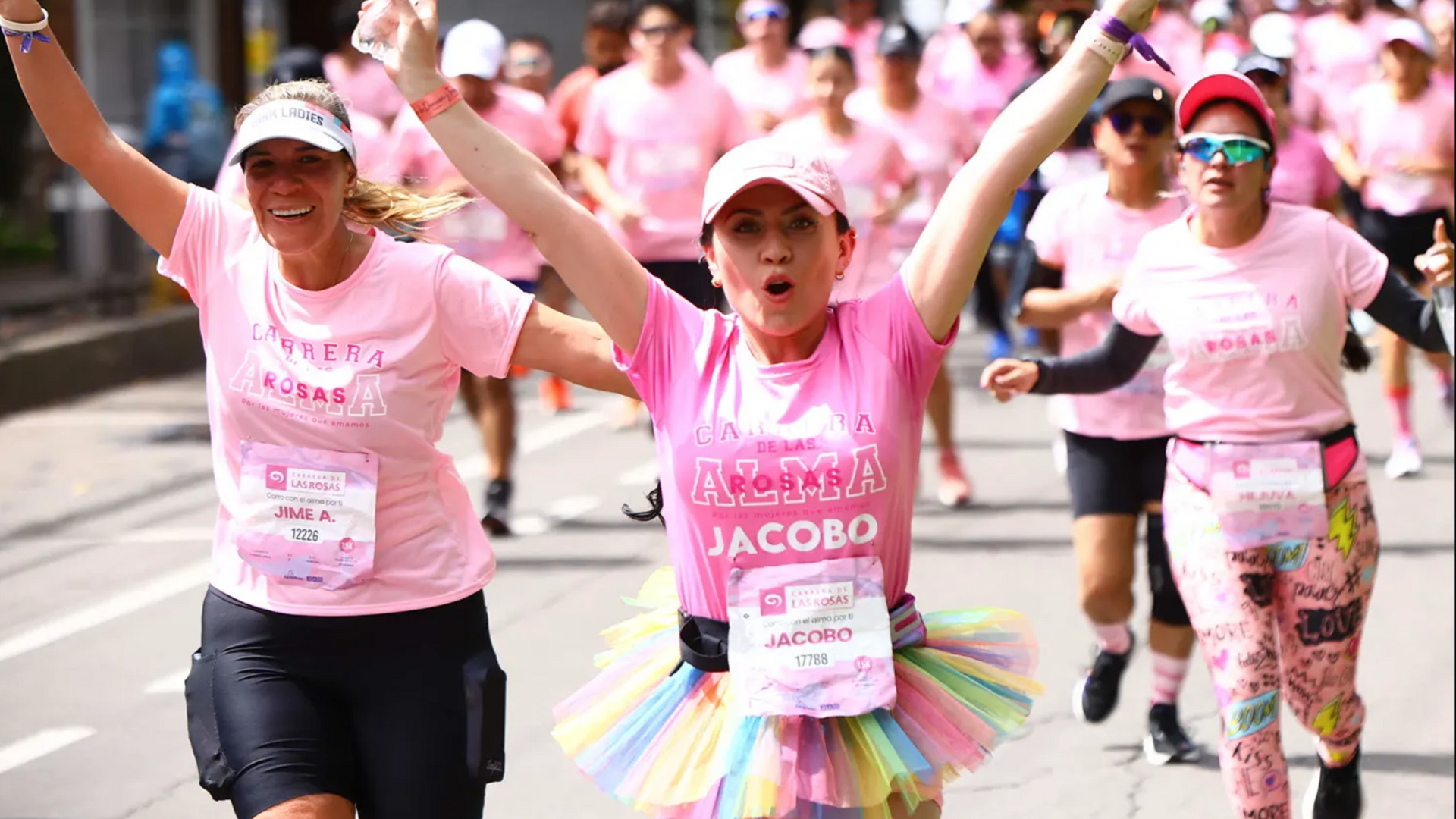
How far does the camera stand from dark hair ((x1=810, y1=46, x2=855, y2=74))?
33.5 feet

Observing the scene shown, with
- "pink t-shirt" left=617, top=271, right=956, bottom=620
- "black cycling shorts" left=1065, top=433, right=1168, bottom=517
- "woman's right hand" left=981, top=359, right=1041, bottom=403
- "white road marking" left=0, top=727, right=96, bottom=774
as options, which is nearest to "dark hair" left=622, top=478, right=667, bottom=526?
"pink t-shirt" left=617, top=271, right=956, bottom=620

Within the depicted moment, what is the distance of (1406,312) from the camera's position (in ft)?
17.3

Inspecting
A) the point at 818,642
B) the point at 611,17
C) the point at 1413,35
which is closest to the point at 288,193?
the point at 818,642

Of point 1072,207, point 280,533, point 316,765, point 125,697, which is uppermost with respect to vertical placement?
point 1072,207

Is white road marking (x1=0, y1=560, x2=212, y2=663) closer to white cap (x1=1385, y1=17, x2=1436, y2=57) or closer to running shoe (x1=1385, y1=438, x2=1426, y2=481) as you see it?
running shoe (x1=1385, y1=438, x2=1426, y2=481)

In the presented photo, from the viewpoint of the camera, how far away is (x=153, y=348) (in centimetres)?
1528

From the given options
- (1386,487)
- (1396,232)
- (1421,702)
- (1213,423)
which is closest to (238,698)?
(1213,423)

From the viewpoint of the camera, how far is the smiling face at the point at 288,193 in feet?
14.0

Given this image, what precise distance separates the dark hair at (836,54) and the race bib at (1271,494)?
5185 mm

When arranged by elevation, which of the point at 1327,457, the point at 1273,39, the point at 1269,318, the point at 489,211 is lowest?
the point at 1327,457

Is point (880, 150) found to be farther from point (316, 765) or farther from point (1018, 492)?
point (316, 765)

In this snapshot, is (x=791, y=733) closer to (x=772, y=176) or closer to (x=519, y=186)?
(x=772, y=176)

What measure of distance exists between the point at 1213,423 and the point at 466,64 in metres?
5.56

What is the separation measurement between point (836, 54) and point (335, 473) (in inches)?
249
